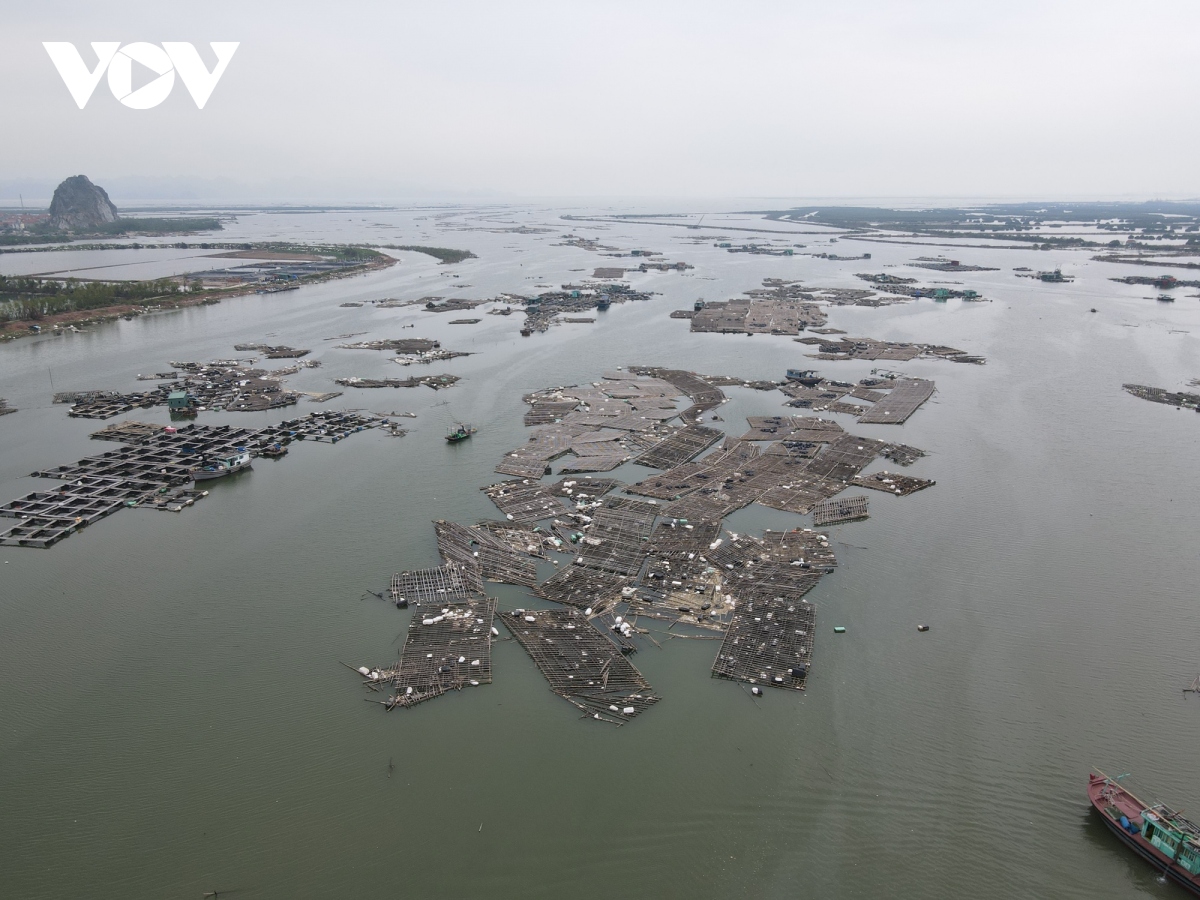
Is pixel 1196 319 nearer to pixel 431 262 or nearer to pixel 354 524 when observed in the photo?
pixel 354 524

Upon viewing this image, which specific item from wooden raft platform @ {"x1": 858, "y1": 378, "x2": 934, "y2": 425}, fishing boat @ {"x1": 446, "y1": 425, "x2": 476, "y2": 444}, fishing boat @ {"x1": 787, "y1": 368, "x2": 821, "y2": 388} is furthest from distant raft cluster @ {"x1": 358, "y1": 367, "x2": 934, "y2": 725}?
fishing boat @ {"x1": 787, "y1": 368, "x2": 821, "y2": 388}

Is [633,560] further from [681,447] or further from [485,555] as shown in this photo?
[681,447]

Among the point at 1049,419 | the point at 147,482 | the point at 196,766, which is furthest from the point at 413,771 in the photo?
the point at 1049,419

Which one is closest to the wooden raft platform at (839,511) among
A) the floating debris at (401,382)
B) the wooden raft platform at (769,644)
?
the wooden raft platform at (769,644)

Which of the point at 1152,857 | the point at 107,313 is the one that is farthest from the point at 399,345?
the point at 1152,857

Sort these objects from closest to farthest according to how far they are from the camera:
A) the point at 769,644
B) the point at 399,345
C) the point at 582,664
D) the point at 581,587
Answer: the point at 582,664 → the point at 769,644 → the point at 581,587 → the point at 399,345
